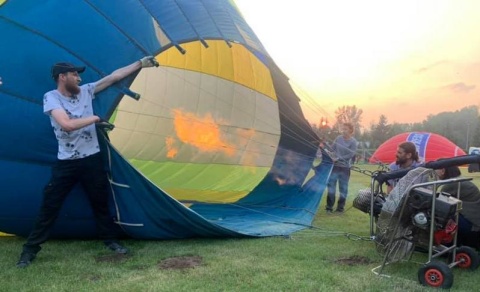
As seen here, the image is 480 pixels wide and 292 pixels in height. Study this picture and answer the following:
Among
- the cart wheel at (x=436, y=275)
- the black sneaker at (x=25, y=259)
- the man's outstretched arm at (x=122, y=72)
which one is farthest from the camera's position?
the man's outstretched arm at (x=122, y=72)

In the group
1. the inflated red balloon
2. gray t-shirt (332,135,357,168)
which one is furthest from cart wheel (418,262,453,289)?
the inflated red balloon

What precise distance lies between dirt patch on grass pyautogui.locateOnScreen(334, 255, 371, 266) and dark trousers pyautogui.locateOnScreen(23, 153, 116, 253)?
2011 millimetres

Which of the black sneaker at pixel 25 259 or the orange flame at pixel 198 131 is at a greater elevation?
the orange flame at pixel 198 131

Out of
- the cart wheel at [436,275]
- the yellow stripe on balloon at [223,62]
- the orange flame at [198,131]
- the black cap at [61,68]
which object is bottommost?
the cart wheel at [436,275]

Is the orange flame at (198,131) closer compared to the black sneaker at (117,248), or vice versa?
the black sneaker at (117,248)

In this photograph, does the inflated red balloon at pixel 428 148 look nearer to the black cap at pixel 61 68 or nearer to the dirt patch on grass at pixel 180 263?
the dirt patch on grass at pixel 180 263

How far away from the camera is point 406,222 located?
138 inches

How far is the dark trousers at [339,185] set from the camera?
6.86 meters

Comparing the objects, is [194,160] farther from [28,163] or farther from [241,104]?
[28,163]

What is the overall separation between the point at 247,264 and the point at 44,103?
1.97 m

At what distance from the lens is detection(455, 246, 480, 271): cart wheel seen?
3.74m

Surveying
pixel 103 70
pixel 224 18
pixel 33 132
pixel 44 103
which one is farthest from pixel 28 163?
pixel 224 18

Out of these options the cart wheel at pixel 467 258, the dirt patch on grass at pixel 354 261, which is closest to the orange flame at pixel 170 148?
the dirt patch on grass at pixel 354 261

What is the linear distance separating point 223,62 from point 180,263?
11.2 ft
